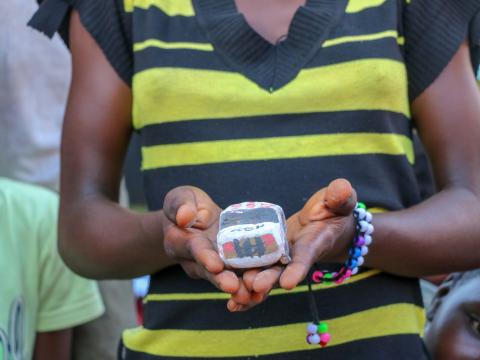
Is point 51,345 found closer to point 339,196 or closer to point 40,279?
point 40,279

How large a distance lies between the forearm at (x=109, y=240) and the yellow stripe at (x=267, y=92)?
17 centimetres

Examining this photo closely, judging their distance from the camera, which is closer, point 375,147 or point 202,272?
point 202,272

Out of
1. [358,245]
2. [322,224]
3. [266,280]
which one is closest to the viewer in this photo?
[266,280]

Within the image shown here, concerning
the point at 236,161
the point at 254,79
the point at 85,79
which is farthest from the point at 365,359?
the point at 85,79

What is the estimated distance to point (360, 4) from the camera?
52.6 inches

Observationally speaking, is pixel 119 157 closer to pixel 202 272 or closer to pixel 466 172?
pixel 202 272

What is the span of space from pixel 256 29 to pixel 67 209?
437 mm

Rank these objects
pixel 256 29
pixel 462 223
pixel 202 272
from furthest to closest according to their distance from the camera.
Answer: pixel 256 29, pixel 462 223, pixel 202 272

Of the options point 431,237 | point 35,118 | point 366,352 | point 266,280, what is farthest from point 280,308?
point 35,118

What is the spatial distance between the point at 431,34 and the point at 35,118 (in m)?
0.98

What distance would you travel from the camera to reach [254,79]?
1282mm

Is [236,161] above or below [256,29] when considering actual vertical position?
below

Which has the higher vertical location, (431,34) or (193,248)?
(431,34)

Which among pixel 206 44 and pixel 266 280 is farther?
pixel 206 44
